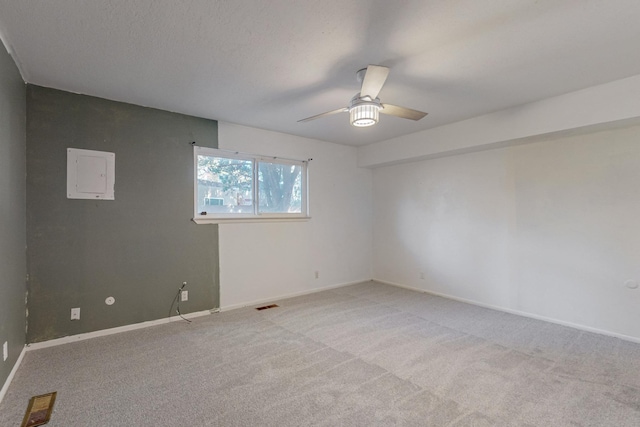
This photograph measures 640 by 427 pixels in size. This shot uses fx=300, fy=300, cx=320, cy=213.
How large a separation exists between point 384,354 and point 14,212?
3.26m

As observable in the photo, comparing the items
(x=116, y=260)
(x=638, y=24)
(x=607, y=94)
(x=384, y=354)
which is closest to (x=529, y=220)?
(x=607, y=94)

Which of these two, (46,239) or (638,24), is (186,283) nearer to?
(46,239)

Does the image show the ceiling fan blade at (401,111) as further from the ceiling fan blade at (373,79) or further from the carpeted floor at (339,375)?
the carpeted floor at (339,375)

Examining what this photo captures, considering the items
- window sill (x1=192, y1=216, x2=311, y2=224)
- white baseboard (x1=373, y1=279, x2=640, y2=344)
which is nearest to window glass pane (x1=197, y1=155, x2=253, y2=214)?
window sill (x1=192, y1=216, x2=311, y2=224)

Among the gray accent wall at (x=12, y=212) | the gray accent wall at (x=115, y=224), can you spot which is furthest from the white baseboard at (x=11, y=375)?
the gray accent wall at (x=115, y=224)

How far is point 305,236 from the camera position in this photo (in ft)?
15.6

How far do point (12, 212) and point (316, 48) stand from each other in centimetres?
264

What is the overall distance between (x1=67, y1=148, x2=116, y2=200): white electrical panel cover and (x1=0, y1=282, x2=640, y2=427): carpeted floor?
146cm

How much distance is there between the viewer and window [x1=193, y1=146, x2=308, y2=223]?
3827 mm

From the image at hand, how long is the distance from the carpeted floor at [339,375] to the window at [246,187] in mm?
1403

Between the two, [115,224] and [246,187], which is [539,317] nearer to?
[246,187]

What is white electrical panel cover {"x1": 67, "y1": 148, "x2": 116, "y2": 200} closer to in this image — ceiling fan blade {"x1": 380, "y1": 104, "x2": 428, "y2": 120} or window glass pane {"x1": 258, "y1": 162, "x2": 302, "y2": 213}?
window glass pane {"x1": 258, "y1": 162, "x2": 302, "y2": 213}

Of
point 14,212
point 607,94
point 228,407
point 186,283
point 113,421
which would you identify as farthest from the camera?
point 186,283

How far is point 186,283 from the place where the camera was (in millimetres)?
3613
